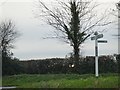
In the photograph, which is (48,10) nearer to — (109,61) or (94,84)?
(109,61)

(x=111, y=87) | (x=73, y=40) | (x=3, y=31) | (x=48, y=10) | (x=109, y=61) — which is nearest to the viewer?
(x=111, y=87)

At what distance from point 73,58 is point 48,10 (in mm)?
6153

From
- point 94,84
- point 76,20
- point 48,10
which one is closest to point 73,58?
point 76,20

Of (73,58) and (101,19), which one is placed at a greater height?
(101,19)

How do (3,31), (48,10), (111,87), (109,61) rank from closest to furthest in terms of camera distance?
(111,87) → (109,61) → (48,10) → (3,31)

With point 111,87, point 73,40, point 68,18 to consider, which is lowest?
point 111,87

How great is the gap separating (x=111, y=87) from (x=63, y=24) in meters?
19.4

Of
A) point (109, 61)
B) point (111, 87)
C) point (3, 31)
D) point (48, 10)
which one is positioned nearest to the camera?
point (111, 87)

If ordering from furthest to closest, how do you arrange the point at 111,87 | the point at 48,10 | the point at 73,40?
1. the point at 48,10
2. the point at 73,40
3. the point at 111,87

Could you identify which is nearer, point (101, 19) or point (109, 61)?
point (109, 61)

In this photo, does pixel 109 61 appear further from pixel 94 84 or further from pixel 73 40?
pixel 94 84

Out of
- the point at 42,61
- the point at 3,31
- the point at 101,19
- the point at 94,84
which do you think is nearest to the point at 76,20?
the point at 101,19

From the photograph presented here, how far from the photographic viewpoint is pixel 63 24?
107 ft

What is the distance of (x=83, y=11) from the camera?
32.9 meters
